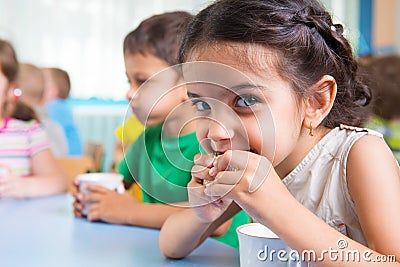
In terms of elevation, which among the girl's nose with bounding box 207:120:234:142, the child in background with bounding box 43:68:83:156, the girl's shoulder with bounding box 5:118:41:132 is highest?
the girl's nose with bounding box 207:120:234:142

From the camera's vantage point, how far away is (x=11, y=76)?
169 cm

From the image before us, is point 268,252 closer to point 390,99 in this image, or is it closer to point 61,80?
point 390,99

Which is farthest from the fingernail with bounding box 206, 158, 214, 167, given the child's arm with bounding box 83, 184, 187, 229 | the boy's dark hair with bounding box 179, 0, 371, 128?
the child's arm with bounding box 83, 184, 187, 229

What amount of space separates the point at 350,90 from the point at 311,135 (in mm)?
100

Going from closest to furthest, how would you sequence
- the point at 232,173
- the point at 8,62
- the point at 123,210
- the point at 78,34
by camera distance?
1. the point at 232,173
2. the point at 123,210
3. the point at 8,62
4. the point at 78,34

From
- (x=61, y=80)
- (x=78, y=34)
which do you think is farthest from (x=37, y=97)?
(x=78, y=34)

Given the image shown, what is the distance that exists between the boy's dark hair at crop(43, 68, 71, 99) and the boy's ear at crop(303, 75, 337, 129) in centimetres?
260

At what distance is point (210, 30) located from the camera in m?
0.66

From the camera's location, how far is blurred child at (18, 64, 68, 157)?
2.42 metres

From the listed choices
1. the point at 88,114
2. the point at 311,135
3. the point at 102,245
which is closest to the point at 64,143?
the point at 88,114

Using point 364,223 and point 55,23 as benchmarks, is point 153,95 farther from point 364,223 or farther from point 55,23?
point 55,23

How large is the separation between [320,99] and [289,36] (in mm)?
96

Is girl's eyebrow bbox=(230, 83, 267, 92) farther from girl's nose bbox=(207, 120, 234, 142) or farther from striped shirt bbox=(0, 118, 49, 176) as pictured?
striped shirt bbox=(0, 118, 49, 176)

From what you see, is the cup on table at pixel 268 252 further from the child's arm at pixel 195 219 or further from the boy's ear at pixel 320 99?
the boy's ear at pixel 320 99
